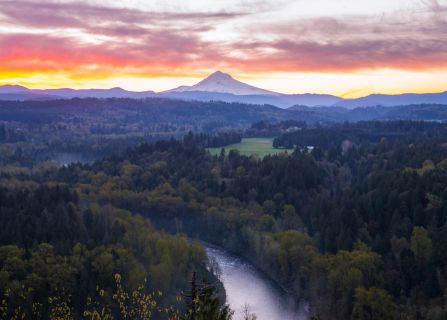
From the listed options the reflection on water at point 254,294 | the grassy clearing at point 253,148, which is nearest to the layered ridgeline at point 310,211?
the reflection on water at point 254,294

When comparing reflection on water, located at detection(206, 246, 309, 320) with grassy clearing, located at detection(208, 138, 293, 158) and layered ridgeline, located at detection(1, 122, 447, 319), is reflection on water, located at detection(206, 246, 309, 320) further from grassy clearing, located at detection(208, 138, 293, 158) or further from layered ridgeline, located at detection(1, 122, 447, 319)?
grassy clearing, located at detection(208, 138, 293, 158)

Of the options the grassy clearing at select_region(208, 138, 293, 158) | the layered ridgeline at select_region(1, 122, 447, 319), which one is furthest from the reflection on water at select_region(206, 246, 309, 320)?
the grassy clearing at select_region(208, 138, 293, 158)

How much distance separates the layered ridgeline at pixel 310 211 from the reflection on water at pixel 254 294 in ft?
7.07

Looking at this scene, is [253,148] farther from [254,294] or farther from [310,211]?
[254,294]

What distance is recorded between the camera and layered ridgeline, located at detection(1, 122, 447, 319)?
199ft

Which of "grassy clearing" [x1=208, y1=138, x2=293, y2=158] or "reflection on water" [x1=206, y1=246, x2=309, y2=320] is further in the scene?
"grassy clearing" [x1=208, y1=138, x2=293, y2=158]

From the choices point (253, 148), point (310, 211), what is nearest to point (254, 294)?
point (310, 211)

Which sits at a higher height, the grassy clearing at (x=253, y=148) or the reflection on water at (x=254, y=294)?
the grassy clearing at (x=253, y=148)

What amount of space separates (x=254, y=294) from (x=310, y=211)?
32778 millimetres

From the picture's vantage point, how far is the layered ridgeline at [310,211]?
60562mm

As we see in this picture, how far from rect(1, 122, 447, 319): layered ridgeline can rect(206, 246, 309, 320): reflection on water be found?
2154 millimetres

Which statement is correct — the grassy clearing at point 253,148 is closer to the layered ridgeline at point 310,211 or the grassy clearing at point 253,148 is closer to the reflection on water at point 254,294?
the layered ridgeline at point 310,211

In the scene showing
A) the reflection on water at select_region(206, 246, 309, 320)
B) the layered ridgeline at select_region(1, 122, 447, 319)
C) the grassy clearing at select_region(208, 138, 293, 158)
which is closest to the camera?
the layered ridgeline at select_region(1, 122, 447, 319)

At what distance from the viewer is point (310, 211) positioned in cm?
9844
